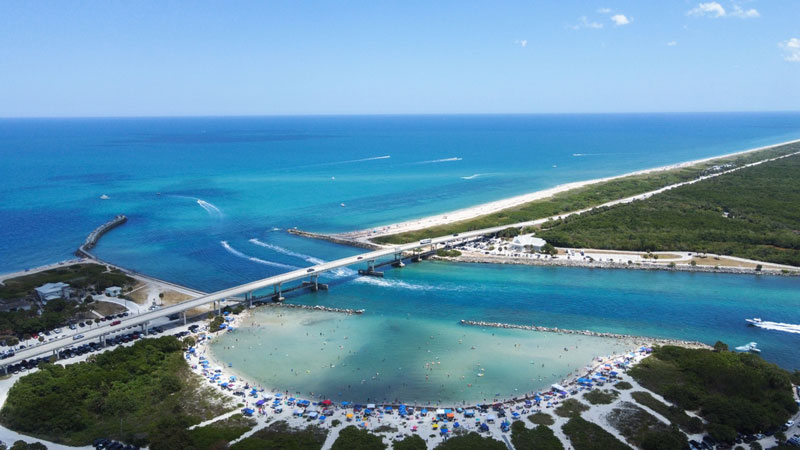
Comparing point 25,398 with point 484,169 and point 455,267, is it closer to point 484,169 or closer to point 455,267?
point 455,267

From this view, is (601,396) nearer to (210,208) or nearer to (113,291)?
(113,291)

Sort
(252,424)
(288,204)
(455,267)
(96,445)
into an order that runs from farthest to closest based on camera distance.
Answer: (288,204) < (455,267) < (252,424) < (96,445)

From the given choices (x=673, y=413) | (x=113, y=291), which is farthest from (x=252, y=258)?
(x=673, y=413)

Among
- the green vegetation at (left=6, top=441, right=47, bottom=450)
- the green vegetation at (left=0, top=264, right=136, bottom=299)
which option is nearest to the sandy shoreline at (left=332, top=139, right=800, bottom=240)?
the green vegetation at (left=0, top=264, right=136, bottom=299)

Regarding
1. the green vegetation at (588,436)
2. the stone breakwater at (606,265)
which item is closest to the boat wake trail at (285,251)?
the stone breakwater at (606,265)

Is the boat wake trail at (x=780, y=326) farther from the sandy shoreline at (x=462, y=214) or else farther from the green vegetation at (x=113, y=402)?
the sandy shoreline at (x=462, y=214)

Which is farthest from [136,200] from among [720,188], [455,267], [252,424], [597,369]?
[720,188]
